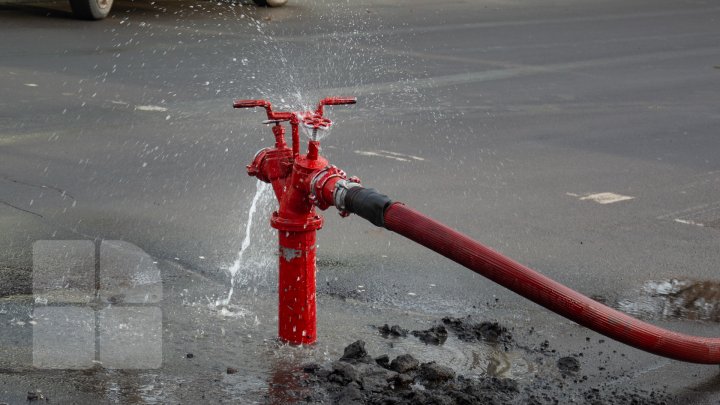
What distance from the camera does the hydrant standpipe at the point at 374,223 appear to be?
3895mm

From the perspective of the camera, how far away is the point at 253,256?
20.3ft

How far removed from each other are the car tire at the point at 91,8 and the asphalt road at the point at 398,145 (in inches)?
7.1

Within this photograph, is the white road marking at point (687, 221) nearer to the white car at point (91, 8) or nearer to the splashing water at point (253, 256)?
the splashing water at point (253, 256)

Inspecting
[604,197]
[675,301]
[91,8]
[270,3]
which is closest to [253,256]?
[675,301]

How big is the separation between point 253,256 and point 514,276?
8.45 ft

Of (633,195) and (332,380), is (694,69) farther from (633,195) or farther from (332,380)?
(332,380)

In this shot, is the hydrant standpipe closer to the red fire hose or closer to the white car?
the red fire hose

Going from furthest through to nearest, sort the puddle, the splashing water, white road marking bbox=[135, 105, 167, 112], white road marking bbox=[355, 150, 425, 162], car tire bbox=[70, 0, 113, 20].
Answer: car tire bbox=[70, 0, 113, 20]
white road marking bbox=[135, 105, 167, 112]
white road marking bbox=[355, 150, 425, 162]
the splashing water
the puddle

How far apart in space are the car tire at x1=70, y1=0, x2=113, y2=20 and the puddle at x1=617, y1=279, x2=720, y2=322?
10.6m

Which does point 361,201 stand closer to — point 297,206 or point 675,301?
point 297,206

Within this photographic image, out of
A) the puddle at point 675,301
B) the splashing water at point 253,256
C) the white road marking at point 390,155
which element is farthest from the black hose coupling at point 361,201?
the white road marking at point 390,155

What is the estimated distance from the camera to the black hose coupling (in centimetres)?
407

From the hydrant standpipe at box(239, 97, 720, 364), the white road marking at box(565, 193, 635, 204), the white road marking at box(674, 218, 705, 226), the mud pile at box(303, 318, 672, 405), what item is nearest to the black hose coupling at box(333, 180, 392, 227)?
the hydrant standpipe at box(239, 97, 720, 364)

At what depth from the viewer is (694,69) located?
13.7 meters
